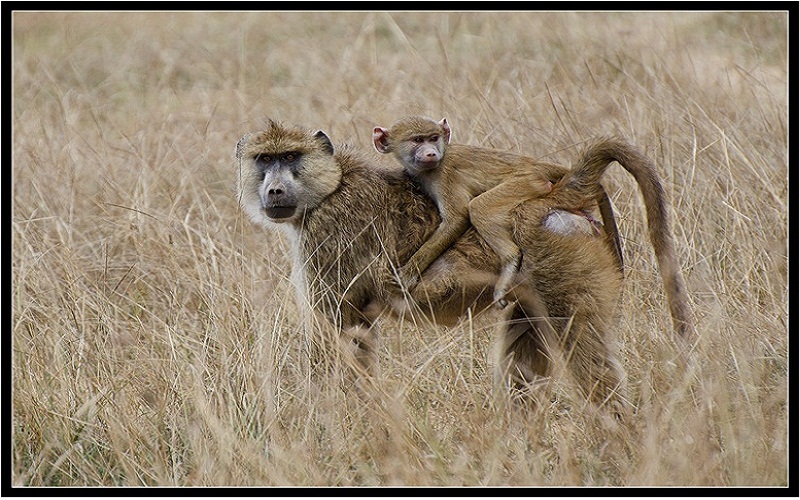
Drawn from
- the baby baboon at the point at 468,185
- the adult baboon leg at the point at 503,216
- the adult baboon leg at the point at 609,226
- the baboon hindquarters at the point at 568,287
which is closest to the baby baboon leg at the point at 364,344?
the baby baboon at the point at 468,185

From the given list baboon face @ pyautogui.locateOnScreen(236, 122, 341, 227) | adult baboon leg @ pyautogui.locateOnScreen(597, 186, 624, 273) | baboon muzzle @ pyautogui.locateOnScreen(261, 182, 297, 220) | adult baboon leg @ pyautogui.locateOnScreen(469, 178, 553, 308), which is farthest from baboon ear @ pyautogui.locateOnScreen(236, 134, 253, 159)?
adult baboon leg @ pyautogui.locateOnScreen(597, 186, 624, 273)

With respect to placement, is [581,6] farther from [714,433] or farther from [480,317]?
[714,433]

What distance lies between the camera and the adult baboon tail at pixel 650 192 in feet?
12.6

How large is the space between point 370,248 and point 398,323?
1.25ft

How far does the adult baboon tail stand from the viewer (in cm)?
386

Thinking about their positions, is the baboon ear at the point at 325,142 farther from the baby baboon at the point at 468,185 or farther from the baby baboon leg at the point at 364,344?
the baby baboon leg at the point at 364,344

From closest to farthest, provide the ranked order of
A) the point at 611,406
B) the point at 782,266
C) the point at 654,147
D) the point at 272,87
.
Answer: the point at 611,406 < the point at 782,266 < the point at 654,147 < the point at 272,87

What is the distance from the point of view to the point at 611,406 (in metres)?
3.97

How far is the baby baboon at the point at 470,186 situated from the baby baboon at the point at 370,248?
51 mm

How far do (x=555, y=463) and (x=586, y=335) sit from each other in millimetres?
538

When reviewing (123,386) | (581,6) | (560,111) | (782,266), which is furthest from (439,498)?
(581,6)

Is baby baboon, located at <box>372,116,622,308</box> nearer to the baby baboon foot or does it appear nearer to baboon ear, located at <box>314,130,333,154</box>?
the baby baboon foot

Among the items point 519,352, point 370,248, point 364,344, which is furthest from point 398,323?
point 519,352

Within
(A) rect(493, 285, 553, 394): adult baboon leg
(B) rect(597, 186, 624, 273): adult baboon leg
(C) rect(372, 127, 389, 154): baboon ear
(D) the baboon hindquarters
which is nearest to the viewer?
(D) the baboon hindquarters
